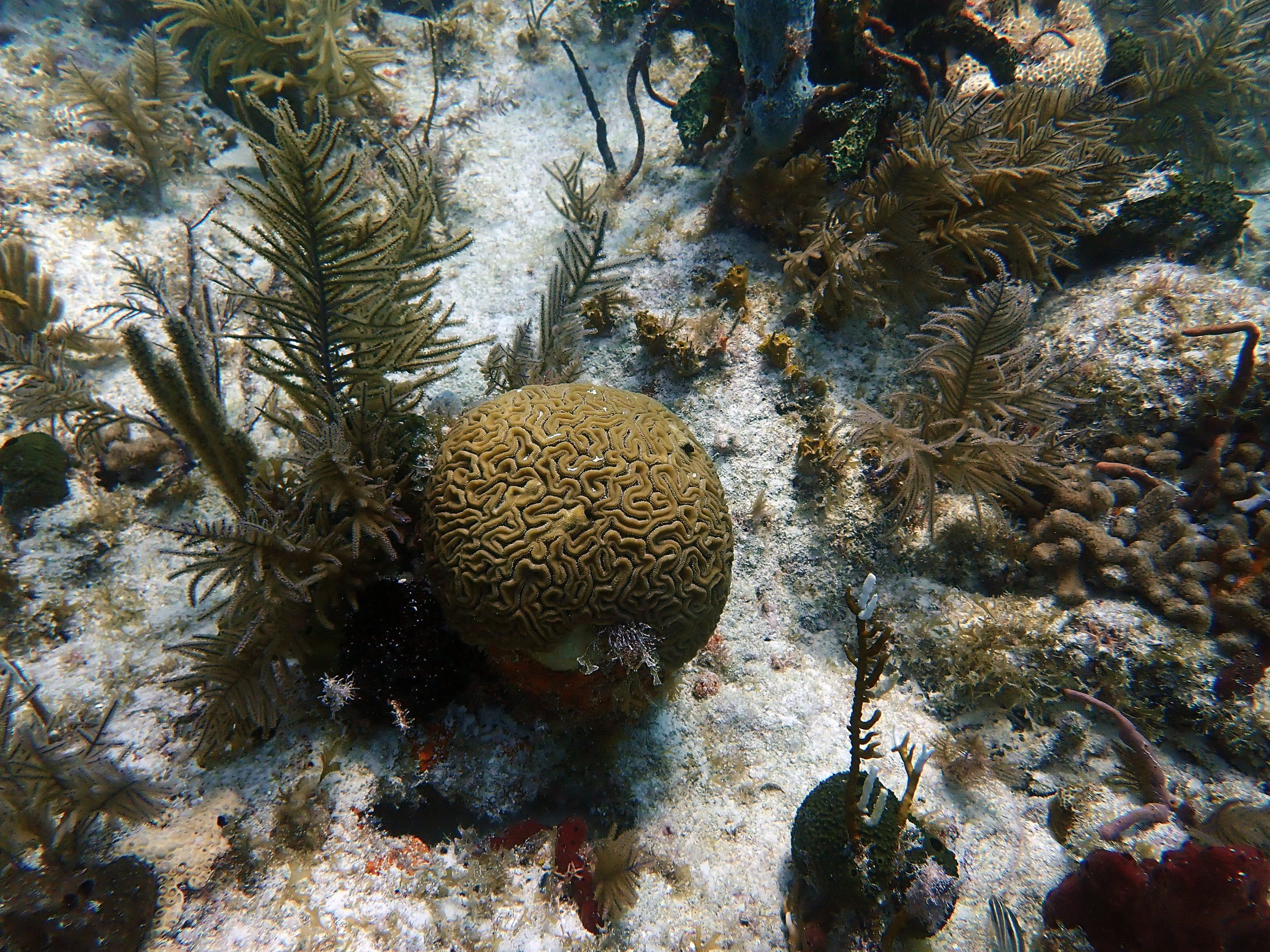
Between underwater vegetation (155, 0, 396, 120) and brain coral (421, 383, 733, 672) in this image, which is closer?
brain coral (421, 383, 733, 672)

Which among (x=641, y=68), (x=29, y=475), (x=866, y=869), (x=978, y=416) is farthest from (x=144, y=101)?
(x=866, y=869)

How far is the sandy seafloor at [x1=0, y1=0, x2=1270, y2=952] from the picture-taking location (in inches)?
121

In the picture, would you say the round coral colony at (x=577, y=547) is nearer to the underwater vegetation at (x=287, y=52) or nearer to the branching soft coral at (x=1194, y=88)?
the underwater vegetation at (x=287, y=52)

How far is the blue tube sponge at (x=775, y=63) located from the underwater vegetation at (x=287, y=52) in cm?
437

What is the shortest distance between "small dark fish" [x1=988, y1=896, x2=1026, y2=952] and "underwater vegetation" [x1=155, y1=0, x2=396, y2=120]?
893cm

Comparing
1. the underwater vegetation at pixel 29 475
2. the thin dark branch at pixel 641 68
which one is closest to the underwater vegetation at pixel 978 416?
the thin dark branch at pixel 641 68

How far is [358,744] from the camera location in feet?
11.3

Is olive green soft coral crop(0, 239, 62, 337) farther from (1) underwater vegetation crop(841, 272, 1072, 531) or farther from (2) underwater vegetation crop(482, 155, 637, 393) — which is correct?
(1) underwater vegetation crop(841, 272, 1072, 531)

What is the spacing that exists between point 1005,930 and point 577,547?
116 inches

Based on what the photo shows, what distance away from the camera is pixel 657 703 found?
3980mm

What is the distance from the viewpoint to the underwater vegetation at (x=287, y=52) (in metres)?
6.14

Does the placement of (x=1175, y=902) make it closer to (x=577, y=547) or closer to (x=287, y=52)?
(x=577, y=547)

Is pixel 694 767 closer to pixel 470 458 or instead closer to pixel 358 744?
pixel 358 744

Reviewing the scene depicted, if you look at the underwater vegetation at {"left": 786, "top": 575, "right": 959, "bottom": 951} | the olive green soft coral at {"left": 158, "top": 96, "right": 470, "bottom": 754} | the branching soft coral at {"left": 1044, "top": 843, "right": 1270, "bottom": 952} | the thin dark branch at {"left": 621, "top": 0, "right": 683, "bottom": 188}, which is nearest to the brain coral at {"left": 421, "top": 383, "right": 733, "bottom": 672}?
the olive green soft coral at {"left": 158, "top": 96, "right": 470, "bottom": 754}
